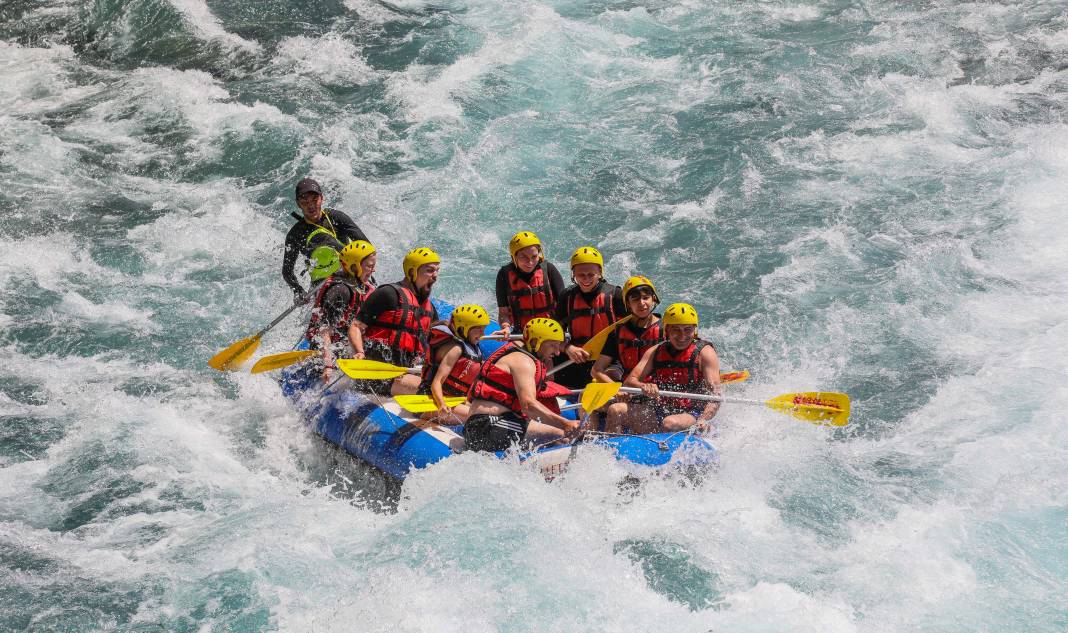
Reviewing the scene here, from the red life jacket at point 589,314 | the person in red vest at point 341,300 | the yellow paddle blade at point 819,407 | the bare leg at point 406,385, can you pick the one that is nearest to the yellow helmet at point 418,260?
the person in red vest at point 341,300

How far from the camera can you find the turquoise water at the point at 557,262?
553 cm

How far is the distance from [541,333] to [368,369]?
123 cm

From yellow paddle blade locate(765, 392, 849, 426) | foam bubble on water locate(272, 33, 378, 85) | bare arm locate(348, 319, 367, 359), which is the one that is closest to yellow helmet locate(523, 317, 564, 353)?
bare arm locate(348, 319, 367, 359)

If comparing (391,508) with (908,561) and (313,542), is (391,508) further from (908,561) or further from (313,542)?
(908,561)

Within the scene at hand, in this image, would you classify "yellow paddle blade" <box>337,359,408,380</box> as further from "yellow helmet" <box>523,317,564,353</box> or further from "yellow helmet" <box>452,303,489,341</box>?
"yellow helmet" <box>523,317,564,353</box>

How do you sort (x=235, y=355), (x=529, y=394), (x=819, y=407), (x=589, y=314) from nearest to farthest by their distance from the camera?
1. (x=529, y=394)
2. (x=819, y=407)
3. (x=589, y=314)
4. (x=235, y=355)

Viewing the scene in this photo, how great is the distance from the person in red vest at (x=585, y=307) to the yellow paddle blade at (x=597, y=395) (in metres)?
0.70

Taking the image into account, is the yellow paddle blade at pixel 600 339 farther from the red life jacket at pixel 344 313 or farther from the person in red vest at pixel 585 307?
the red life jacket at pixel 344 313

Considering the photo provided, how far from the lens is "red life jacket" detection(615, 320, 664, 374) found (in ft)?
21.8

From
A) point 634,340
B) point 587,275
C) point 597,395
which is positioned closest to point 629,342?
point 634,340

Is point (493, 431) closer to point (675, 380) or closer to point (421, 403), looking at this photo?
point (421, 403)

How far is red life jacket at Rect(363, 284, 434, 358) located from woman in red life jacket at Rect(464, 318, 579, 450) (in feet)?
3.13

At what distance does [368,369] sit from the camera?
648 centimetres

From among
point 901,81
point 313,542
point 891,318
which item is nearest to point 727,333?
point 891,318
